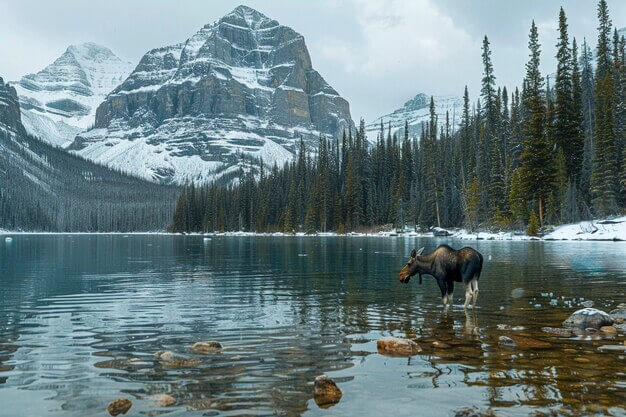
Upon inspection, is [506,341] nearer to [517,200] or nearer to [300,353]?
[300,353]

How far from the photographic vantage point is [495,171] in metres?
93.3

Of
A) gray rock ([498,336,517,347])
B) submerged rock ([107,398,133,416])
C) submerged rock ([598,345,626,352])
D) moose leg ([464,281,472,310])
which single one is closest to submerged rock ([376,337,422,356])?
gray rock ([498,336,517,347])

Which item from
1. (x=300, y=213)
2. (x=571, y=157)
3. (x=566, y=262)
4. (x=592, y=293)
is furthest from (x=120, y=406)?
(x=300, y=213)

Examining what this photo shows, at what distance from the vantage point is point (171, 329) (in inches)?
605

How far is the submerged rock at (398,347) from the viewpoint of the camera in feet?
38.7

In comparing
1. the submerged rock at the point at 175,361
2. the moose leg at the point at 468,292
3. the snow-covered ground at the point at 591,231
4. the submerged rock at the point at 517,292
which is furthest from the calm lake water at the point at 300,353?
the snow-covered ground at the point at 591,231

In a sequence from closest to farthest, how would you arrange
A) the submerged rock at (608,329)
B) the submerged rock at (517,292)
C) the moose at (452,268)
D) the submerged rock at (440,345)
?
1. the submerged rock at (440,345)
2. the submerged rock at (608,329)
3. the moose at (452,268)
4. the submerged rock at (517,292)

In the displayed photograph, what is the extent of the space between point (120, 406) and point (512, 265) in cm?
3309

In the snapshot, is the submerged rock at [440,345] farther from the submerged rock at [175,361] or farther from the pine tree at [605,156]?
the pine tree at [605,156]

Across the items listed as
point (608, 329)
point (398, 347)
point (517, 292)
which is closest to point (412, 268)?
point (517, 292)

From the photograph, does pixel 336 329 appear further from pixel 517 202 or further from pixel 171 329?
pixel 517 202

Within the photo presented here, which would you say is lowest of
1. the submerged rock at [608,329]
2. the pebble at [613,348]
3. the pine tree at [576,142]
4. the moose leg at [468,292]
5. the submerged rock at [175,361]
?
the pebble at [613,348]

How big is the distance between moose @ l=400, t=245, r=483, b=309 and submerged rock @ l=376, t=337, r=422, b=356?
258 inches

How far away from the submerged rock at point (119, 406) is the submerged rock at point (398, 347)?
230 inches
